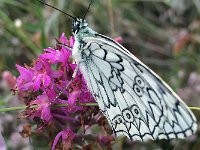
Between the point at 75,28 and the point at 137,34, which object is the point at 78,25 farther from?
the point at 137,34

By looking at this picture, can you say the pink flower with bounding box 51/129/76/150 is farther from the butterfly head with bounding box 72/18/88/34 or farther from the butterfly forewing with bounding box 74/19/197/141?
the butterfly head with bounding box 72/18/88/34

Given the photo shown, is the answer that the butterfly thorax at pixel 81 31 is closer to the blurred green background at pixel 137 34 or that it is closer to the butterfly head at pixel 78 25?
the butterfly head at pixel 78 25

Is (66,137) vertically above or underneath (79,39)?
underneath

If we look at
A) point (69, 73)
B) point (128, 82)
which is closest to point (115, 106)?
point (128, 82)

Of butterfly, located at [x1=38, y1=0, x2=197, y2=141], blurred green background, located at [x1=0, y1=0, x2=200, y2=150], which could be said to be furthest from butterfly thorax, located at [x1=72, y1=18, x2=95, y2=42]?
blurred green background, located at [x1=0, y1=0, x2=200, y2=150]

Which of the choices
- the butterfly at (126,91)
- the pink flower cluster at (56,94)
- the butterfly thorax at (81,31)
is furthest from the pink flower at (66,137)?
the butterfly thorax at (81,31)

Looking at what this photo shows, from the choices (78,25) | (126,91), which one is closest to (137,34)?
(78,25)
